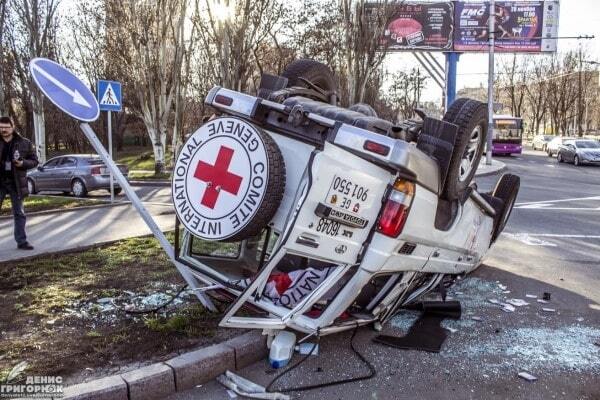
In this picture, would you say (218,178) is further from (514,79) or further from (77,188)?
(514,79)

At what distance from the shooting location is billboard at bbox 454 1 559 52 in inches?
1257

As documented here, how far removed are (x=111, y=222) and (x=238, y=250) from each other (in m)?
5.76

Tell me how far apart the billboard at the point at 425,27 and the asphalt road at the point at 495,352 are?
2722cm

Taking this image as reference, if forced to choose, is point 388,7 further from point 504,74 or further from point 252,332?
point 504,74

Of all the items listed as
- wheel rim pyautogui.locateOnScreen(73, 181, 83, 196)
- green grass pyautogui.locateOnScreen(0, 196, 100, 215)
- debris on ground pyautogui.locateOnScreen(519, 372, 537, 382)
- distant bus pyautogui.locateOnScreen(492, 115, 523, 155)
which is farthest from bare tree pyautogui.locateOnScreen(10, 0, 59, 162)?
distant bus pyautogui.locateOnScreen(492, 115, 523, 155)

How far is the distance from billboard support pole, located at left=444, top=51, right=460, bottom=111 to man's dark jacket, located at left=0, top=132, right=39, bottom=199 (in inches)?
1012

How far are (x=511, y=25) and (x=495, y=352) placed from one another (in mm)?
34505

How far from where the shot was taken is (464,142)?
11.3 ft

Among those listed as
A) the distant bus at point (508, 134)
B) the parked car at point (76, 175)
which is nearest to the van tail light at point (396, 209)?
the parked car at point (76, 175)

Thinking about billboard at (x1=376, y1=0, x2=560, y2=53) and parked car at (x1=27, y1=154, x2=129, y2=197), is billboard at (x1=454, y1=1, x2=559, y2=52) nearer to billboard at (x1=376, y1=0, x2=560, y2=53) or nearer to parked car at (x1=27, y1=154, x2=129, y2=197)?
billboard at (x1=376, y1=0, x2=560, y2=53)

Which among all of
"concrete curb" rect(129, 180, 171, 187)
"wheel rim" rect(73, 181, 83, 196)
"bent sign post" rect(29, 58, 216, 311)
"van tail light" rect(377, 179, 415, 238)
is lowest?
"concrete curb" rect(129, 180, 171, 187)

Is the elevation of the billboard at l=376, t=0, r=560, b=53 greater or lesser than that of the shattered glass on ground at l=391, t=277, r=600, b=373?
greater

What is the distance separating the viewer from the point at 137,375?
3.04 meters

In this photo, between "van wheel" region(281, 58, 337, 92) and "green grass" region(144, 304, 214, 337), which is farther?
"van wheel" region(281, 58, 337, 92)
